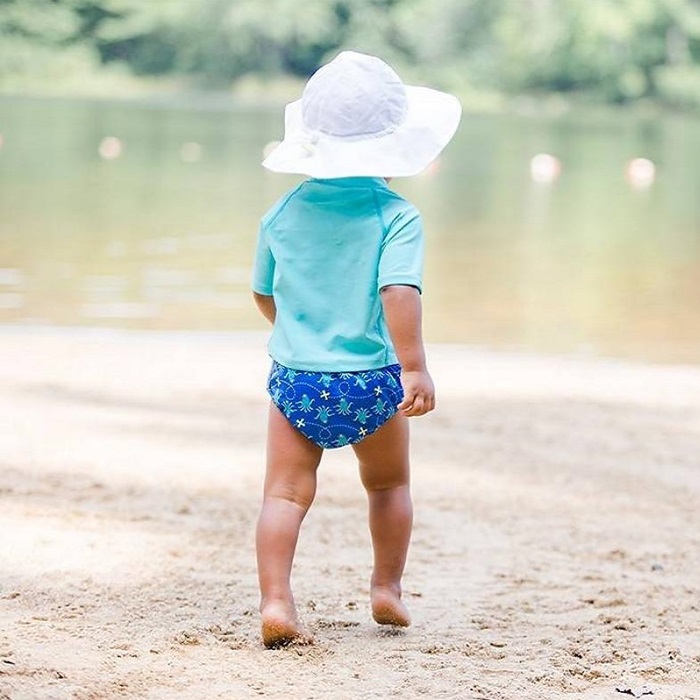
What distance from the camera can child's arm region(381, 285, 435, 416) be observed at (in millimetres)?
2754

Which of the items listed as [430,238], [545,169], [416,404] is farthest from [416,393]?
[545,169]

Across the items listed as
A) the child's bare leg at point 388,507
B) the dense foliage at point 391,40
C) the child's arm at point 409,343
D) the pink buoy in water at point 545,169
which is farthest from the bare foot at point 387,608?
the dense foliage at point 391,40

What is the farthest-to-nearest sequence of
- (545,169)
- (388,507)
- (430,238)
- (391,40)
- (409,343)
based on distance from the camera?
(391,40) < (545,169) < (430,238) < (388,507) < (409,343)

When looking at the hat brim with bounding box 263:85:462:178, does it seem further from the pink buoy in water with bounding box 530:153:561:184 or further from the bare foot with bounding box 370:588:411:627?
the pink buoy in water with bounding box 530:153:561:184

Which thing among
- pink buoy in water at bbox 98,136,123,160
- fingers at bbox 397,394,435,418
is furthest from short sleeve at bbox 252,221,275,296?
pink buoy in water at bbox 98,136,123,160

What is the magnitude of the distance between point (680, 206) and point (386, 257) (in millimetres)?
17450

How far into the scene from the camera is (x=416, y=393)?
9.11ft

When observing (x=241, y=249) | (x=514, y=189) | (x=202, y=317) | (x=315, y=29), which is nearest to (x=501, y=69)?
(x=315, y=29)

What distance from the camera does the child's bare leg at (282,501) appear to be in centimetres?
288

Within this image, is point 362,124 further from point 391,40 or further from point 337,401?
point 391,40

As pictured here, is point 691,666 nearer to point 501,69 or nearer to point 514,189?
point 514,189

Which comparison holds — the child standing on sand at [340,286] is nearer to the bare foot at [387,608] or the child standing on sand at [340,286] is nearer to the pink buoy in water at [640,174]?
the bare foot at [387,608]

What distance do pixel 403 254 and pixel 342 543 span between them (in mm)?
1547

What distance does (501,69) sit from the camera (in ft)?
159
